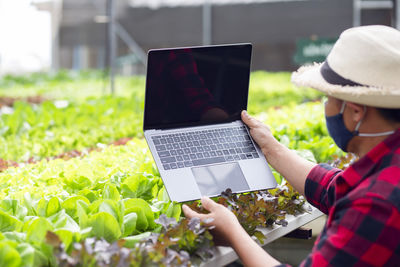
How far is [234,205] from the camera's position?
215 cm

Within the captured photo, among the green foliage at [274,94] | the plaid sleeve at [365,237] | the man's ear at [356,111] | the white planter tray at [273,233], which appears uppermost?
the man's ear at [356,111]

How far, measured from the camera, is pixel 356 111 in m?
1.79

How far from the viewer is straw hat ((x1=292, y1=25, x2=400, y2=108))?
1.70 metres

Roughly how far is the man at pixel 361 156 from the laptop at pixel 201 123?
245 millimetres

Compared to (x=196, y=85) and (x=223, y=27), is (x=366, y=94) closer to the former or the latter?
(x=196, y=85)

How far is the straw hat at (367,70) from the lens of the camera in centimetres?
170

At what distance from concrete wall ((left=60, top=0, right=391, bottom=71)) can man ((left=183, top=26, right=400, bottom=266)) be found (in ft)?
32.5

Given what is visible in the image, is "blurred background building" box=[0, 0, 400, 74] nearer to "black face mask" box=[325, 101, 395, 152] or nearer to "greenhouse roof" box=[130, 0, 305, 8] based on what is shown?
"greenhouse roof" box=[130, 0, 305, 8]

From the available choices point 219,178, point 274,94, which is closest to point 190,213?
point 219,178

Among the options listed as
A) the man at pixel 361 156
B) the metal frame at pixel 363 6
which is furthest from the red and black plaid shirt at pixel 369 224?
the metal frame at pixel 363 6

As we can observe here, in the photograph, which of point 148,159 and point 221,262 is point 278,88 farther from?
point 221,262

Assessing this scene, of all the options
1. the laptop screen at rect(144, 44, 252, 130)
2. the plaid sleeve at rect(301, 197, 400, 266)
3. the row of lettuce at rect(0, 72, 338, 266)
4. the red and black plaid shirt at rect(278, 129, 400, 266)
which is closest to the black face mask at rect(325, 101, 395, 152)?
the red and black plaid shirt at rect(278, 129, 400, 266)

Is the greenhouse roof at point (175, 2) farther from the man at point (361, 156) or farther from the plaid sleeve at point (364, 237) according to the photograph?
the plaid sleeve at point (364, 237)

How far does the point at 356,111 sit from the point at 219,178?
0.67 metres
